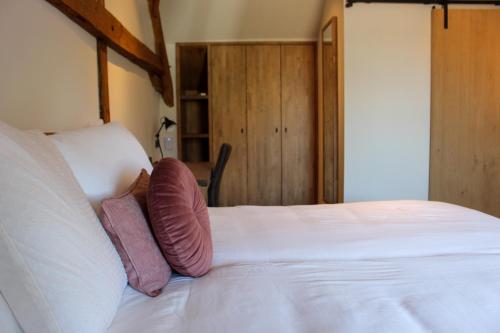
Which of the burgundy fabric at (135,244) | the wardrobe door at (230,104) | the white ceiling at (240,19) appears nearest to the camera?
the burgundy fabric at (135,244)

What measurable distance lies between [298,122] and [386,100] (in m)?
1.32

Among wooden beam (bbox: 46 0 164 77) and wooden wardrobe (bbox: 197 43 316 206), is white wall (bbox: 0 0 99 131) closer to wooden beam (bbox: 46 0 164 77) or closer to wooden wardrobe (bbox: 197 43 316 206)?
wooden beam (bbox: 46 0 164 77)

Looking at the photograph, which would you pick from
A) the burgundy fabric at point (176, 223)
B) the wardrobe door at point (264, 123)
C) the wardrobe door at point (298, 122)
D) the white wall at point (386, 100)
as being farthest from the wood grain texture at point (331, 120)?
the burgundy fabric at point (176, 223)

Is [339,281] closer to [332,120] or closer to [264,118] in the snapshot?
[332,120]

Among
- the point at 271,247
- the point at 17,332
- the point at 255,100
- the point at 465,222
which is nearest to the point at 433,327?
the point at 271,247

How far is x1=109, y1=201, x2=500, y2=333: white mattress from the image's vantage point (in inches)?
32.6

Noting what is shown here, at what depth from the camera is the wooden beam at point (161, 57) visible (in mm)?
3660

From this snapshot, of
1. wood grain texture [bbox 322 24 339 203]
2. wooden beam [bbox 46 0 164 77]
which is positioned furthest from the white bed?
wood grain texture [bbox 322 24 339 203]

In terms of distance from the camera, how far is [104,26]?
90.4 inches

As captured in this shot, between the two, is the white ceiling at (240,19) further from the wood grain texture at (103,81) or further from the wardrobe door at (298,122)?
the wood grain texture at (103,81)

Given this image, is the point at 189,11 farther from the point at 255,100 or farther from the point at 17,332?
the point at 17,332

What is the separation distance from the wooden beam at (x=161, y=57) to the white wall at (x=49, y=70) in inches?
27.6

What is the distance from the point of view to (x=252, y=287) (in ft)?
3.33

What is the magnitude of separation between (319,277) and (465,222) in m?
0.88
